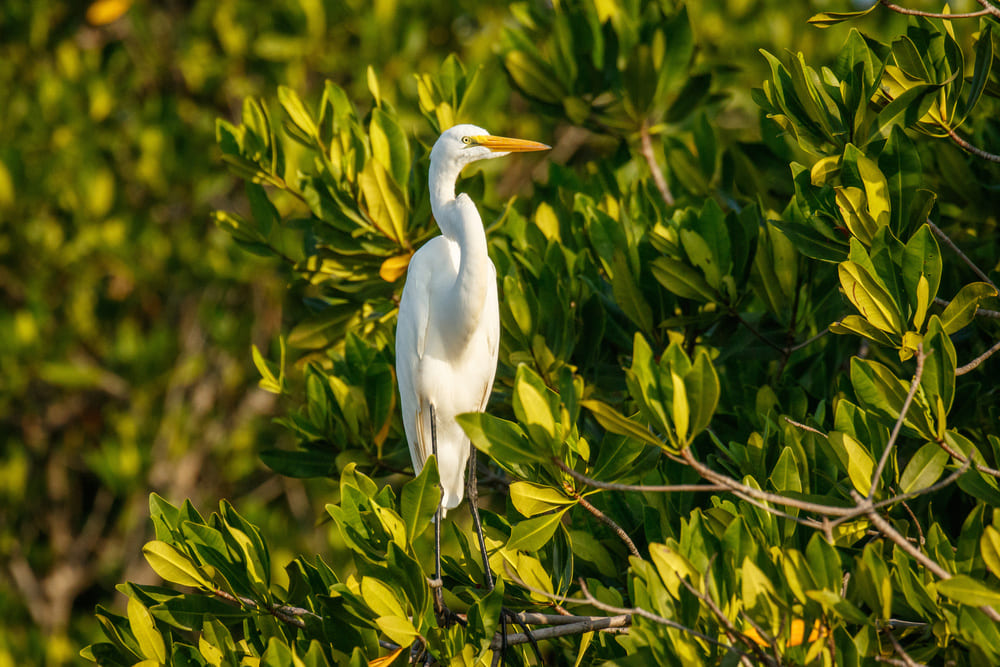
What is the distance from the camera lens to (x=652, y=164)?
304cm

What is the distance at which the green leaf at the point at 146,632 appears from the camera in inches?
71.7

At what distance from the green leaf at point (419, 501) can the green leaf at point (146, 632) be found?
1.97 ft

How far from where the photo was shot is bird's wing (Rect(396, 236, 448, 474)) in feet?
7.32

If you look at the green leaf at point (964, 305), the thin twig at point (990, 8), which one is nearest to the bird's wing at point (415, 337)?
the green leaf at point (964, 305)

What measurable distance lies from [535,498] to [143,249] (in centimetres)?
449

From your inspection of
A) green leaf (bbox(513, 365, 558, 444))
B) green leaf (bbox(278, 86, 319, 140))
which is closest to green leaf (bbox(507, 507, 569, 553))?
green leaf (bbox(513, 365, 558, 444))

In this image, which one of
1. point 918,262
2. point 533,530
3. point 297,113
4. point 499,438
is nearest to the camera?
point 499,438

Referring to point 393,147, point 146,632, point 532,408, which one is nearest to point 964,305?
point 532,408

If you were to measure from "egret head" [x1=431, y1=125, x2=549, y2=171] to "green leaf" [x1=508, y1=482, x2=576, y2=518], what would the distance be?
861 millimetres

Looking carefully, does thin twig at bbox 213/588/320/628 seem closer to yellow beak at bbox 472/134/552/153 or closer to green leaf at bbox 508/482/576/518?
green leaf at bbox 508/482/576/518

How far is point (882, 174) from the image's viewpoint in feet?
5.92

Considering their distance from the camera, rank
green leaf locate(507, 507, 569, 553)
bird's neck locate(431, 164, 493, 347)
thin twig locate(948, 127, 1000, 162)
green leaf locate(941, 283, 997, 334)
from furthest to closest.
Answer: bird's neck locate(431, 164, 493, 347) → thin twig locate(948, 127, 1000, 162) → green leaf locate(507, 507, 569, 553) → green leaf locate(941, 283, 997, 334)

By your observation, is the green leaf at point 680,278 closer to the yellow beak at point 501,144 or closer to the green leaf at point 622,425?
the yellow beak at point 501,144

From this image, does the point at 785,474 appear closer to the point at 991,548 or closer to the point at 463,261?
the point at 991,548
